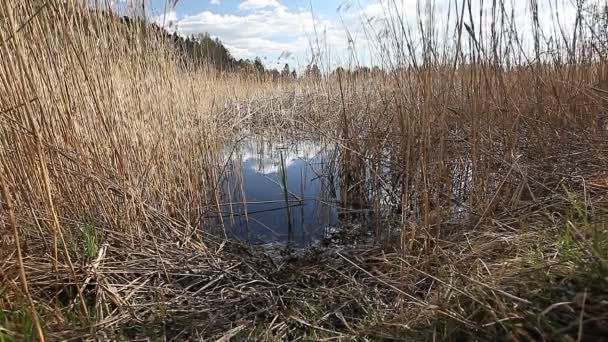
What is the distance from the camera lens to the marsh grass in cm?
95

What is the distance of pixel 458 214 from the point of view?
181 cm

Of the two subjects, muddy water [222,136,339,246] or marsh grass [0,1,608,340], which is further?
muddy water [222,136,339,246]

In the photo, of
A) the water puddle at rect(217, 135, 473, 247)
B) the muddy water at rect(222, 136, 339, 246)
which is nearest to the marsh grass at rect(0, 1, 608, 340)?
the water puddle at rect(217, 135, 473, 247)

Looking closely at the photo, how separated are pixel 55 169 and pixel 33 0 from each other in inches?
23.4

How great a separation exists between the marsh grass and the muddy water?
0.25 meters

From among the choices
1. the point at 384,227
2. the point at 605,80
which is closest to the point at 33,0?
the point at 384,227

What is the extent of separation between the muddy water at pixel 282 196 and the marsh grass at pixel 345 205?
9.7 inches

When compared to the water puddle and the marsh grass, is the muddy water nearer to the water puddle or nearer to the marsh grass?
the water puddle

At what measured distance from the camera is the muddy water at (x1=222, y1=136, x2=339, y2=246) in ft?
7.61

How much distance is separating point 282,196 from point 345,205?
2.07ft

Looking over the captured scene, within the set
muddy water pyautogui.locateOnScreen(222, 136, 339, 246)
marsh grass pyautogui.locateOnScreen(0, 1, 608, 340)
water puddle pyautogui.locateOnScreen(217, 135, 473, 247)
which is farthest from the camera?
muddy water pyautogui.locateOnScreen(222, 136, 339, 246)

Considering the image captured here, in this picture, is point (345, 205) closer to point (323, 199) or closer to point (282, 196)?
point (323, 199)

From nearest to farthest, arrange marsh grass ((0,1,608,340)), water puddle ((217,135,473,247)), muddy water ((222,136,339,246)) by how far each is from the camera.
→ marsh grass ((0,1,608,340)), water puddle ((217,135,473,247)), muddy water ((222,136,339,246))

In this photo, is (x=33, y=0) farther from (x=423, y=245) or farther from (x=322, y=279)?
(x=423, y=245)
